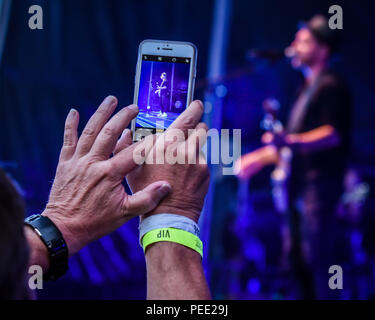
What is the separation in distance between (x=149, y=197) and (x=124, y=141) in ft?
0.54

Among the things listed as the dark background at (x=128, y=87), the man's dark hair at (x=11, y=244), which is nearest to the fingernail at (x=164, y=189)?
the man's dark hair at (x=11, y=244)

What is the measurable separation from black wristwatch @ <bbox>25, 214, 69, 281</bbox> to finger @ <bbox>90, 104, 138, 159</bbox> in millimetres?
138

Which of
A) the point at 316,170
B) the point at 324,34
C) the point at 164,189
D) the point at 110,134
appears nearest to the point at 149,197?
the point at 164,189

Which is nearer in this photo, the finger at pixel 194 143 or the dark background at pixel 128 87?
the finger at pixel 194 143

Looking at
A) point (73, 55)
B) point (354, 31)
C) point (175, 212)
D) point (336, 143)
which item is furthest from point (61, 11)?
point (354, 31)

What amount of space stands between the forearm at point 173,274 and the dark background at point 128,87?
0.81 meters

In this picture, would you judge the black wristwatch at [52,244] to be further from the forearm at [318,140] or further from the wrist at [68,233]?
the forearm at [318,140]

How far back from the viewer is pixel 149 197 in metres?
0.68

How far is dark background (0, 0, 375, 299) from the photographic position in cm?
222

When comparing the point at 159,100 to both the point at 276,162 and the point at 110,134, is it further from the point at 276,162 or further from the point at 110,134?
the point at 276,162

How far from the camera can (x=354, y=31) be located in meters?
3.53

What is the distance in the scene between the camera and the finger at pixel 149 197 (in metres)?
0.68
